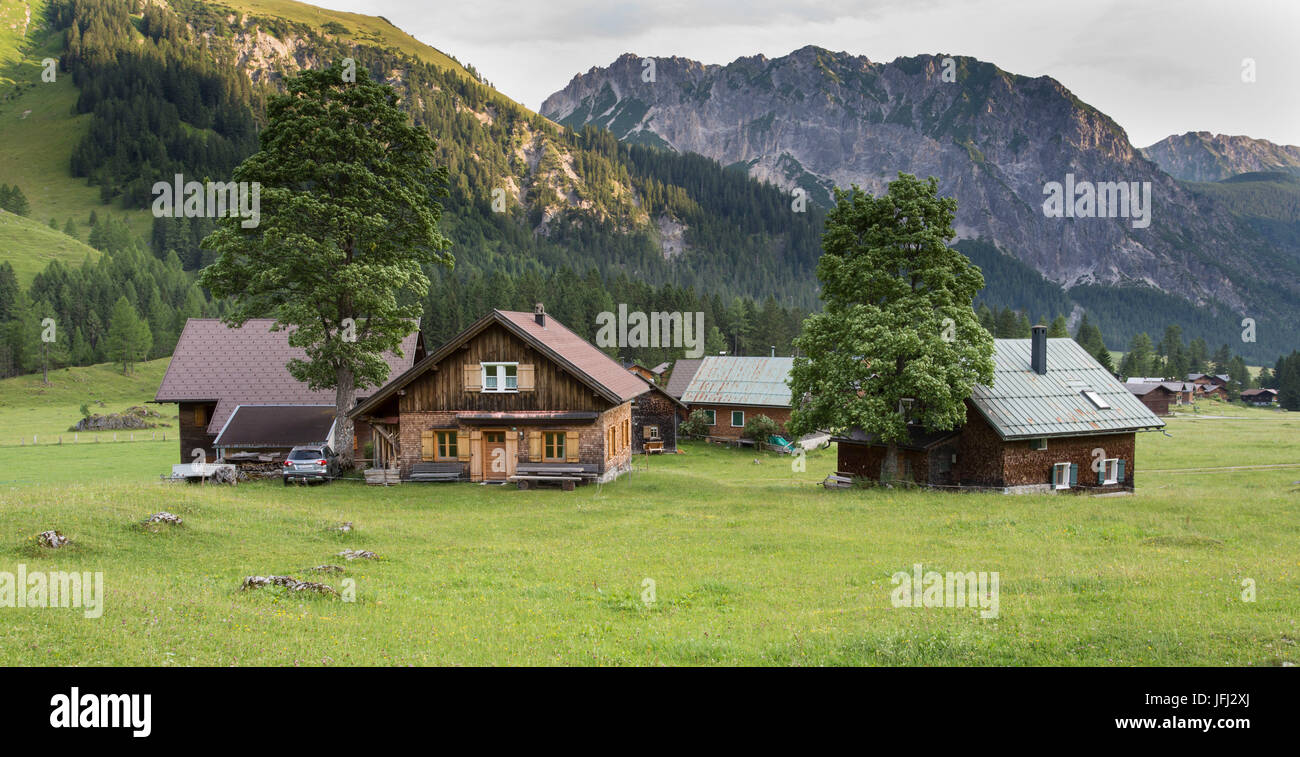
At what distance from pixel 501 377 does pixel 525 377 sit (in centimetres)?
120

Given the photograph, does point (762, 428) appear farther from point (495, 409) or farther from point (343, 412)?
point (343, 412)

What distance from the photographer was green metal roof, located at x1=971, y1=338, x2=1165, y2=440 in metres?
37.0

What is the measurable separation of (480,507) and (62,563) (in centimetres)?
1582

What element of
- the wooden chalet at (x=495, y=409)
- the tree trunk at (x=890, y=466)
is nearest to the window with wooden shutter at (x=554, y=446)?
the wooden chalet at (x=495, y=409)

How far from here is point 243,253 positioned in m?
35.4

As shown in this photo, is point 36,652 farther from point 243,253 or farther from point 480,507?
point 243,253

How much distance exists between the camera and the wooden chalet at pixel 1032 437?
3694 centimetres

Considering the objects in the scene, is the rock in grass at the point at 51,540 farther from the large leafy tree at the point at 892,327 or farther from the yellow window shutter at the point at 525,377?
the large leafy tree at the point at 892,327

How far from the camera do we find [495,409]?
1496 inches

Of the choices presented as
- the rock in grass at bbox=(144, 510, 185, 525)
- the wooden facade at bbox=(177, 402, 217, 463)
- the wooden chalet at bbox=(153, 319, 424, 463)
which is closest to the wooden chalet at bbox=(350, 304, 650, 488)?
the wooden chalet at bbox=(153, 319, 424, 463)
